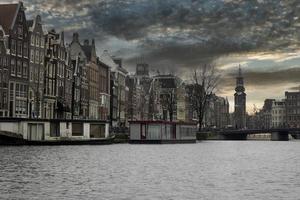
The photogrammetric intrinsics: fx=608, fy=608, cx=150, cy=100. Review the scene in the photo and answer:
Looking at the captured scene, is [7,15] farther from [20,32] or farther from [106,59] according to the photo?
[106,59]

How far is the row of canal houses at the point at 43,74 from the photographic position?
96.0 m

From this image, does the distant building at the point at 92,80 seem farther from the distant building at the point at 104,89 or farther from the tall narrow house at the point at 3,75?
the tall narrow house at the point at 3,75

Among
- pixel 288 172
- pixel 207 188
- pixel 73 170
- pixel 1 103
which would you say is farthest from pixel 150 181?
pixel 1 103

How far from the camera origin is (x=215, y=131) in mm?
168125

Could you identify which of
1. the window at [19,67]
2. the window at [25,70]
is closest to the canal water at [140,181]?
the window at [19,67]

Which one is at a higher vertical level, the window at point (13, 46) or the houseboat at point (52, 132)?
the window at point (13, 46)

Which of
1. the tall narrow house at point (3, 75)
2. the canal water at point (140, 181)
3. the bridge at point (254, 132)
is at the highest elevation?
the tall narrow house at point (3, 75)

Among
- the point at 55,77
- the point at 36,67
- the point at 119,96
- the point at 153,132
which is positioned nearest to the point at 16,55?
the point at 36,67

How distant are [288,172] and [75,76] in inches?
3201

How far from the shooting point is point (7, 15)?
99000 millimetres

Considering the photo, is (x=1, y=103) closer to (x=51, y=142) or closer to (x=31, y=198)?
(x=51, y=142)

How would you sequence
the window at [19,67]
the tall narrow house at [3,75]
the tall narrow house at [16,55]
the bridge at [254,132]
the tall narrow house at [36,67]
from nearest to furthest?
the tall narrow house at [3,75] < the tall narrow house at [16,55] < the window at [19,67] < the tall narrow house at [36,67] < the bridge at [254,132]

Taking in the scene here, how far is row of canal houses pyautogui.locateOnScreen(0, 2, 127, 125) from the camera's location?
315 ft

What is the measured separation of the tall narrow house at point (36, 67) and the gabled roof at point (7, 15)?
15.3 ft
